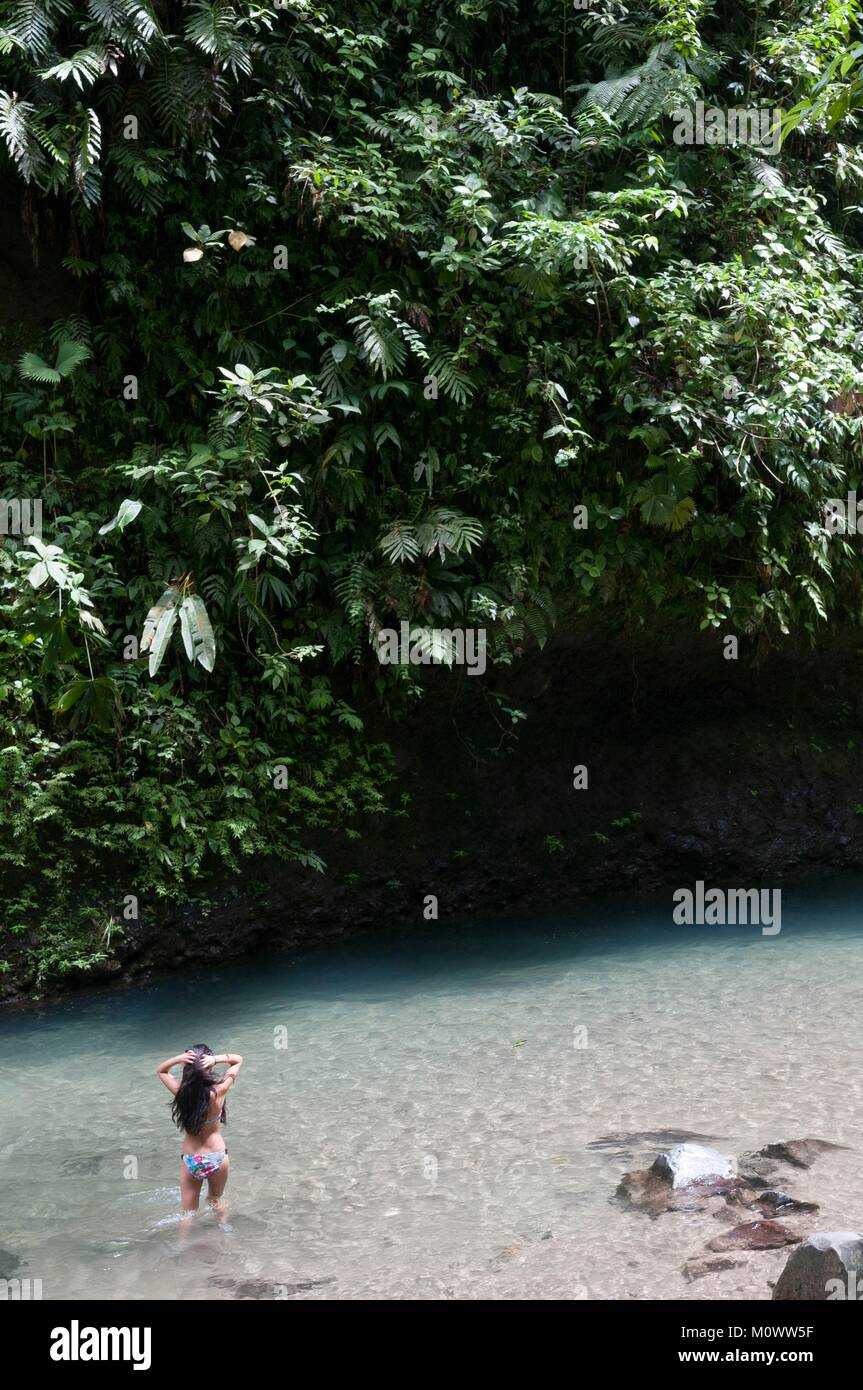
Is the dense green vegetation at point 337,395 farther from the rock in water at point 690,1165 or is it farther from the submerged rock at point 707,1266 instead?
the submerged rock at point 707,1266

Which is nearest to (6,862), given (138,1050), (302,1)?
(138,1050)

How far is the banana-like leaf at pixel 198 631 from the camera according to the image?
8.89 meters

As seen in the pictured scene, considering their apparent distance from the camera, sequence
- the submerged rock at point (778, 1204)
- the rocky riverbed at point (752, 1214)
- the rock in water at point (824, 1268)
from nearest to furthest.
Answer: the rock in water at point (824, 1268)
the rocky riverbed at point (752, 1214)
the submerged rock at point (778, 1204)

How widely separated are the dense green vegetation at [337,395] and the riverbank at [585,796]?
49cm

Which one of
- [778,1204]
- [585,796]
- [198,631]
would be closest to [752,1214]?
[778,1204]

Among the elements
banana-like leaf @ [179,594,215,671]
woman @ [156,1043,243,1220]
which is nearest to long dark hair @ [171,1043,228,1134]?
woman @ [156,1043,243,1220]

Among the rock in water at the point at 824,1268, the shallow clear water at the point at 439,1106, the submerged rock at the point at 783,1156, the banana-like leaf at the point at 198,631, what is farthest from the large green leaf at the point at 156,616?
the rock in water at the point at 824,1268

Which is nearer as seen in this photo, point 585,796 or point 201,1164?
point 201,1164

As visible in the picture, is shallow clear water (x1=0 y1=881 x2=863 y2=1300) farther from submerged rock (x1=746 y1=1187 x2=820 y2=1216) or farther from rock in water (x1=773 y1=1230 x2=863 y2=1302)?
rock in water (x1=773 y1=1230 x2=863 y2=1302)

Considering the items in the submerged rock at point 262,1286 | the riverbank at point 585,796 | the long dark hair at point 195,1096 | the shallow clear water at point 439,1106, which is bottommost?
the submerged rock at point 262,1286

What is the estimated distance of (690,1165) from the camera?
5.28m

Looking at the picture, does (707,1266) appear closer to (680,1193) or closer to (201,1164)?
(680,1193)

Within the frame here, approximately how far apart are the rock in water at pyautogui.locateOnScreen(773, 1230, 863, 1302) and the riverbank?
6.64 meters

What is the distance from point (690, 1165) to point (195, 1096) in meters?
2.31
